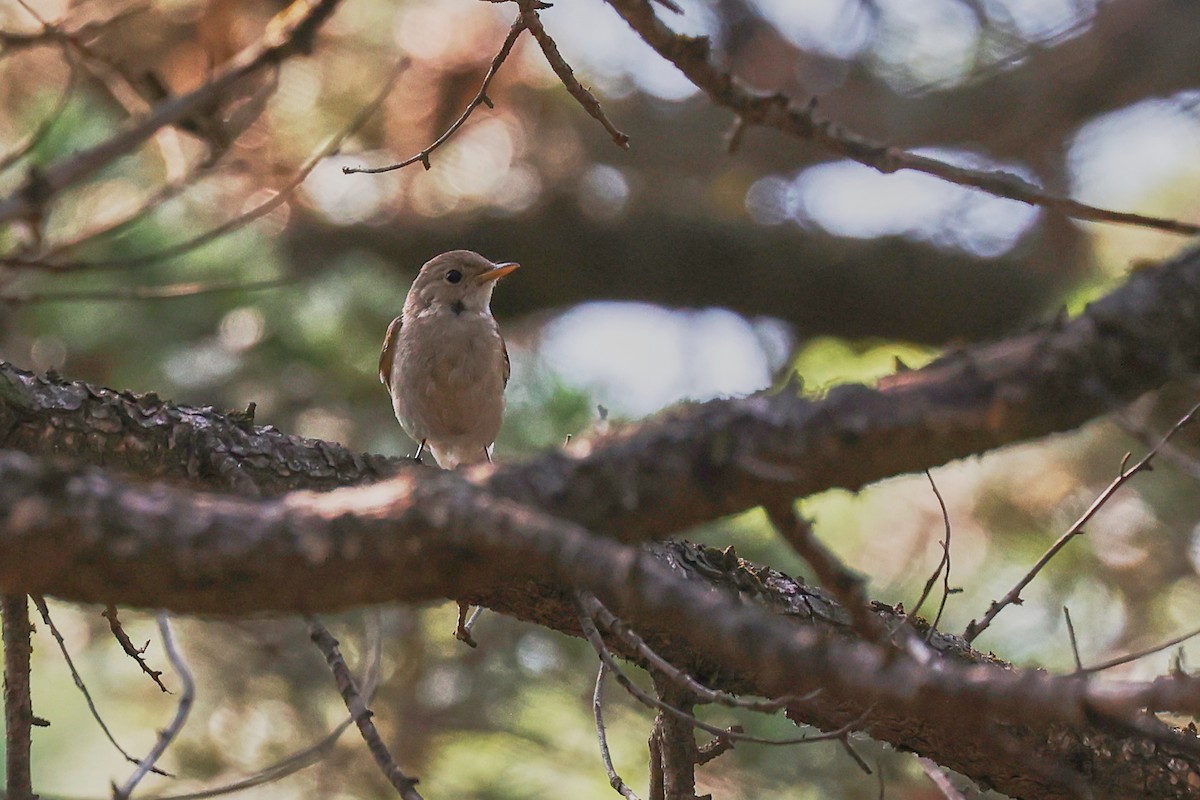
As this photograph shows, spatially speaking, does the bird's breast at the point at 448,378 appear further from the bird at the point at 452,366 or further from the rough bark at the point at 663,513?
the rough bark at the point at 663,513

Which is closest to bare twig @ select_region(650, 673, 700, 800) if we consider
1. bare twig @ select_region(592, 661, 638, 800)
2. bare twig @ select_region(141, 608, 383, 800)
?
bare twig @ select_region(592, 661, 638, 800)

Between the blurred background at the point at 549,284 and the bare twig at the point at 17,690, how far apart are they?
5.08ft

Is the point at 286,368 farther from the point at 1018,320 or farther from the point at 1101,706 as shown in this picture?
the point at 1101,706

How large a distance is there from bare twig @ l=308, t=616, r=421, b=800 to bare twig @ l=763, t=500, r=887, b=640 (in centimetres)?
81

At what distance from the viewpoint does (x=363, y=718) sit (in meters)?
2.43

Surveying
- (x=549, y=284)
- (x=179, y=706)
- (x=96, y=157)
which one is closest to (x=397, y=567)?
(x=179, y=706)

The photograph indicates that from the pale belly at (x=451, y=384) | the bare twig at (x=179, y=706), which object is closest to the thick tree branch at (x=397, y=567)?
the bare twig at (x=179, y=706)

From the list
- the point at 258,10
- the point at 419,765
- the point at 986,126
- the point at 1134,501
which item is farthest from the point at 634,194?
the point at 419,765

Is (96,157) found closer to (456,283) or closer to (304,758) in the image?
(304,758)

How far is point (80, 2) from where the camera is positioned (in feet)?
17.6

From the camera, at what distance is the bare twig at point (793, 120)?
2.31 m

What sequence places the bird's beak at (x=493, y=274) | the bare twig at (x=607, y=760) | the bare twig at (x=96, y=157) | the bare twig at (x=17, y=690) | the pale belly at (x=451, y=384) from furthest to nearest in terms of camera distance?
the bird's beak at (x=493, y=274) → the pale belly at (x=451, y=384) → the bare twig at (x=607, y=760) → the bare twig at (x=17, y=690) → the bare twig at (x=96, y=157)

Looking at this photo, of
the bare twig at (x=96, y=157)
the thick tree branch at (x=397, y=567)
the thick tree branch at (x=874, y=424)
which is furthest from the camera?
the bare twig at (x=96, y=157)

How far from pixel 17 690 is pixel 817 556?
1.87m
